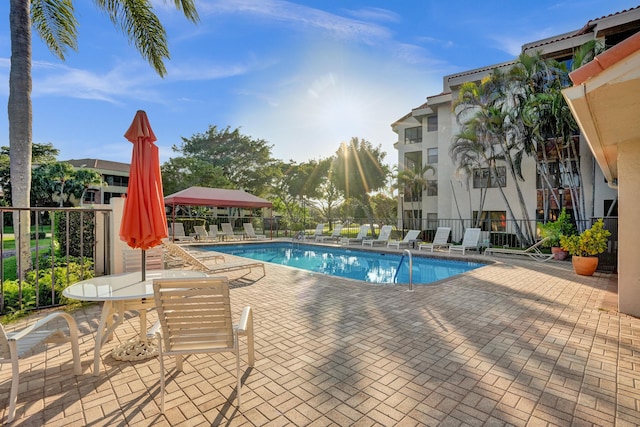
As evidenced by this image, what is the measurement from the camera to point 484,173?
17703mm

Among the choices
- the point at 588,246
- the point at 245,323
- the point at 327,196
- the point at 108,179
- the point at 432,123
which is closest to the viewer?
the point at 245,323

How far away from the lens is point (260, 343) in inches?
146

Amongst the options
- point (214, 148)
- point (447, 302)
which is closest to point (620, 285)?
point (447, 302)

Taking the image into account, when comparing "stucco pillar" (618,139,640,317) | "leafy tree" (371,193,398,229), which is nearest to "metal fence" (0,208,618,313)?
"stucco pillar" (618,139,640,317)

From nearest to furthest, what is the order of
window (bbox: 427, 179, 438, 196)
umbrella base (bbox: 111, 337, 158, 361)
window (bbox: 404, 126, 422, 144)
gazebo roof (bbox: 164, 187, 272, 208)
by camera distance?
umbrella base (bbox: 111, 337, 158, 361), gazebo roof (bbox: 164, 187, 272, 208), window (bbox: 427, 179, 438, 196), window (bbox: 404, 126, 422, 144)

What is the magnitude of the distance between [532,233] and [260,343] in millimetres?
15730

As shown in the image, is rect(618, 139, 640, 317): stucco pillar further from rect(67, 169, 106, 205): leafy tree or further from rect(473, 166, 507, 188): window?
rect(67, 169, 106, 205): leafy tree

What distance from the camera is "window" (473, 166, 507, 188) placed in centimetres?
1695

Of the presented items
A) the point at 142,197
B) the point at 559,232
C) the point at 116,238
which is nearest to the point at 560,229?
the point at 559,232

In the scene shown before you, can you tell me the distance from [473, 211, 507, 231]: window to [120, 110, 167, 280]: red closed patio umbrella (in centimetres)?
1722

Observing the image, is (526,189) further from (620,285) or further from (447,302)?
(447,302)

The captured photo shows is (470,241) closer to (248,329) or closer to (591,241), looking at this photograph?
(591,241)

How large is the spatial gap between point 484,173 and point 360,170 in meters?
8.44

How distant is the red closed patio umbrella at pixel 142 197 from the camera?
3438mm
